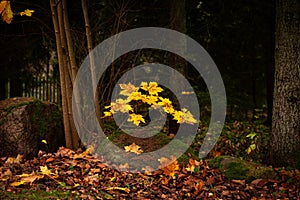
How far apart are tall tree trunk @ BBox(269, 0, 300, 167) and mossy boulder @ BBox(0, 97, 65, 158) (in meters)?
3.87

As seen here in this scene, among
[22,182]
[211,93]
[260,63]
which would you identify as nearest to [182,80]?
[211,93]

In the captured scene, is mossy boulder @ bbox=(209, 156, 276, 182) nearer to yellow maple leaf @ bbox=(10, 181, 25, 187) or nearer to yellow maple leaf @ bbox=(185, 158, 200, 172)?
yellow maple leaf @ bbox=(185, 158, 200, 172)

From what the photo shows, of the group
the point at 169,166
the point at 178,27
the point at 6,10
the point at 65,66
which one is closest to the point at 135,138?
the point at 169,166

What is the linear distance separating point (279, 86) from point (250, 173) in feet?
5.63

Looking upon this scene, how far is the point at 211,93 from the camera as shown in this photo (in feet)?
33.8

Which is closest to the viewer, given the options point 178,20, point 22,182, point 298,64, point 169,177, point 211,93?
point 22,182

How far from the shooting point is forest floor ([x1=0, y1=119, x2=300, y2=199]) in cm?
410

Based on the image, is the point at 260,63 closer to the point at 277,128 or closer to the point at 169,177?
the point at 277,128

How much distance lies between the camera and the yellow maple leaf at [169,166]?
16.4ft

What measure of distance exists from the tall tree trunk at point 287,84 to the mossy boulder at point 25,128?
3871mm

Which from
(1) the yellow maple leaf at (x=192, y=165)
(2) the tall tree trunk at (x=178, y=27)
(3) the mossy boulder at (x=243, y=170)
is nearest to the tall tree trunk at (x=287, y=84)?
(3) the mossy boulder at (x=243, y=170)

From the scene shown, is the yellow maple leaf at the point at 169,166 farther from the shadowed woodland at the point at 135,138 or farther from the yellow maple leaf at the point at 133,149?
the yellow maple leaf at the point at 133,149

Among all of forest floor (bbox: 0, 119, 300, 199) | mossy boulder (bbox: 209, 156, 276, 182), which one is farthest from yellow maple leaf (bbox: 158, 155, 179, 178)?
mossy boulder (bbox: 209, 156, 276, 182)

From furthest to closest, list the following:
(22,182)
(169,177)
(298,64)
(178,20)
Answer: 1. (178,20)
2. (298,64)
3. (169,177)
4. (22,182)
